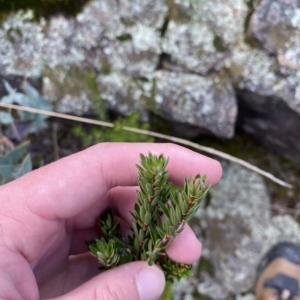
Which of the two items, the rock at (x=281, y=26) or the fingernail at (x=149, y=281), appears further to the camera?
the rock at (x=281, y=26)

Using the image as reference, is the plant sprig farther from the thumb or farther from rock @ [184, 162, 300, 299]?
rock @ [184, 162, 300, 299]

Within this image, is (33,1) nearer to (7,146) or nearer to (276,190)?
(7,146)

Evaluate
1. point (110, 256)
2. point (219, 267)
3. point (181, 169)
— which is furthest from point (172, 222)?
point (219, 267)

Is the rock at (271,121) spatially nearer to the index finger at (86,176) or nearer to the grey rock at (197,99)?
the grey rock at (197,99)

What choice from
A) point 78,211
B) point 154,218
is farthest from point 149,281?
point 78,211

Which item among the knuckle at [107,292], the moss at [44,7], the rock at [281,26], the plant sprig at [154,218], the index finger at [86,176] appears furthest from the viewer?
the moss at [44,7]

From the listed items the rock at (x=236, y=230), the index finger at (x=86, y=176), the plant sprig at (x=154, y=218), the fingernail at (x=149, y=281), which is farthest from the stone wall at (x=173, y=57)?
the fingernail at (x=149, y=281)
